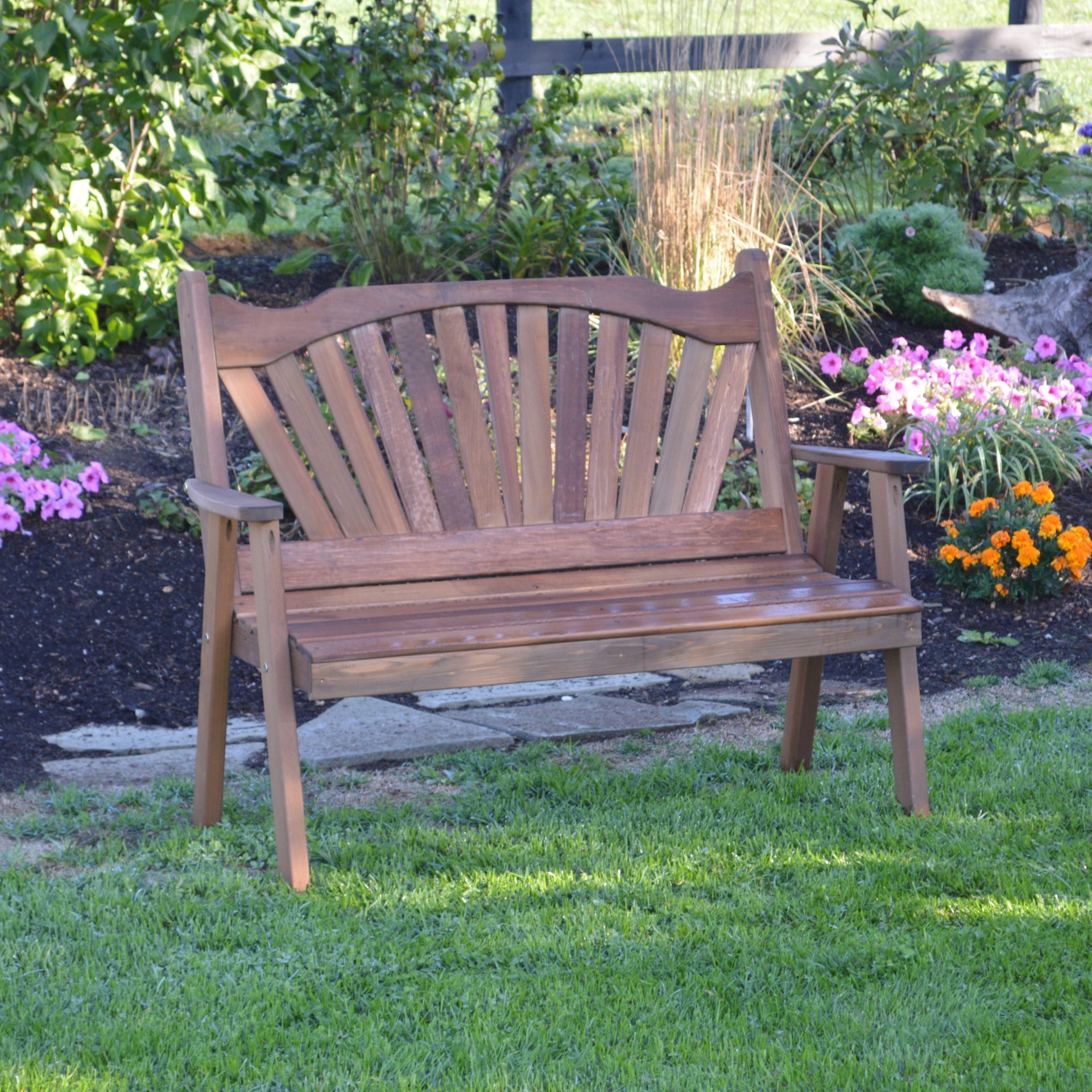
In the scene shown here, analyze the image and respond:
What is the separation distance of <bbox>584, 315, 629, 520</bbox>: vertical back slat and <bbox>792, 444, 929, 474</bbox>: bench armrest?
0.48 meters

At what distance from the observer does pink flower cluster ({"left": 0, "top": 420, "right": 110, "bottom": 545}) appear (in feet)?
13.9

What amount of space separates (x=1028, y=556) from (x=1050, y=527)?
0.14m

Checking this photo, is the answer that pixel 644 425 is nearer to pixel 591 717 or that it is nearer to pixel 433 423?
pixel 433 423

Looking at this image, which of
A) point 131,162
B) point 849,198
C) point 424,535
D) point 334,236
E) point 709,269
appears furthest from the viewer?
point 849,198

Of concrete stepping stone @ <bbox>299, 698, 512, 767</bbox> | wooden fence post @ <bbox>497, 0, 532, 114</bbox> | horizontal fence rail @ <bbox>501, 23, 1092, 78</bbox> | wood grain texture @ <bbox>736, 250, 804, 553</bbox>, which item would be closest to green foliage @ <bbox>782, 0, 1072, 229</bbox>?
horizontal fence rail @ <bbox>501, 23, 1092, 78</bbox>

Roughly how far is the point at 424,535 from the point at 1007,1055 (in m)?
1.62

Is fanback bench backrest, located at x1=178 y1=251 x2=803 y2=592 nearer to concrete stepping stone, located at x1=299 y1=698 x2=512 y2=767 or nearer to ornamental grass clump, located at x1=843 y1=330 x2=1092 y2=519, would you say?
concrete stepping stone, located at x1=299 y1=698 x2=512 y2=767

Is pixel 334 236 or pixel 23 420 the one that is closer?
pixel 23 420

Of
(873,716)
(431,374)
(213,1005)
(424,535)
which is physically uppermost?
(431,374)

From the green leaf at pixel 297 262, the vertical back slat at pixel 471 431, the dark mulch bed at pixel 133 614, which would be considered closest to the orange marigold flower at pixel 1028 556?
the dark mulch bed at pixel 133 614

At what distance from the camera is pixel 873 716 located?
143 inches

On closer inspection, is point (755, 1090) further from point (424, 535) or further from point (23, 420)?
point (23, 420)

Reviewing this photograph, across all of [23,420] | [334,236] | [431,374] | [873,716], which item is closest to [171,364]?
[23,420]

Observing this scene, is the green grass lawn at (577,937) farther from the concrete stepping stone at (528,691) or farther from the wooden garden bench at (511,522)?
the concrete stepping stone at (528,691)
